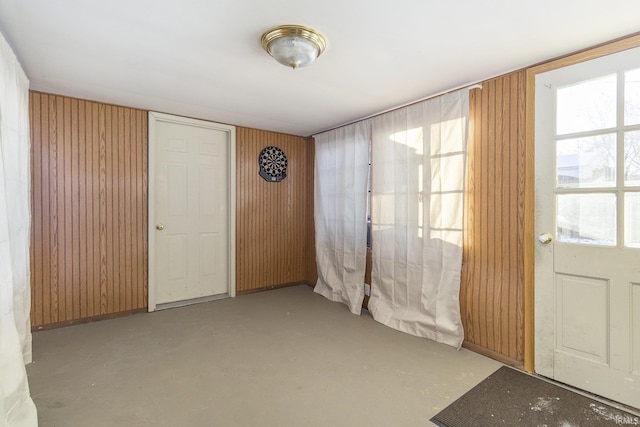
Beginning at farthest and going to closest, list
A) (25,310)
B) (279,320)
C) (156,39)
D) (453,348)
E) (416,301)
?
(279,320)
(416,301)
(453,348)
(25,310)
(156,39)

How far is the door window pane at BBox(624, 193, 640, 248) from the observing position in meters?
1.81

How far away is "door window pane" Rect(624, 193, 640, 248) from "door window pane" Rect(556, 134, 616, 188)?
12cm

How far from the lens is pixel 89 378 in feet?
6.97

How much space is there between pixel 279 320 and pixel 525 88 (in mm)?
3009

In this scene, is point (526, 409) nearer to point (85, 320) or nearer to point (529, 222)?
point (529, 222)

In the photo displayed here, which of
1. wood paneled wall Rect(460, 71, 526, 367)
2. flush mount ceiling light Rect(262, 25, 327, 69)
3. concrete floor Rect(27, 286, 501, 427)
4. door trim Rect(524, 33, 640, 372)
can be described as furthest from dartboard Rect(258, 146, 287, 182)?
door trim Rect(524, 33, 640, 372)

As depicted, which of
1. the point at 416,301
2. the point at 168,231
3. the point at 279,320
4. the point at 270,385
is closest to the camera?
the point at 270,385

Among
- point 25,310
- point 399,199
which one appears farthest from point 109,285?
point 399,199

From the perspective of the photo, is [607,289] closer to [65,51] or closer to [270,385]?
[270,385]

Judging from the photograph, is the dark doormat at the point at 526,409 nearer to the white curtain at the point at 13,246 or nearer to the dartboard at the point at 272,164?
the white curtain at the point at 13,246

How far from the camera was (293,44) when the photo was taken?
6.01ft

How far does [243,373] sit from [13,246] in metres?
1.73

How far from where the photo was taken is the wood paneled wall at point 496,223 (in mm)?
2291

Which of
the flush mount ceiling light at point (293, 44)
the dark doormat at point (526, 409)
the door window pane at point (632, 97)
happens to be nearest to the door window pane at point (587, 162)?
the door window pane at point (632, 97)
